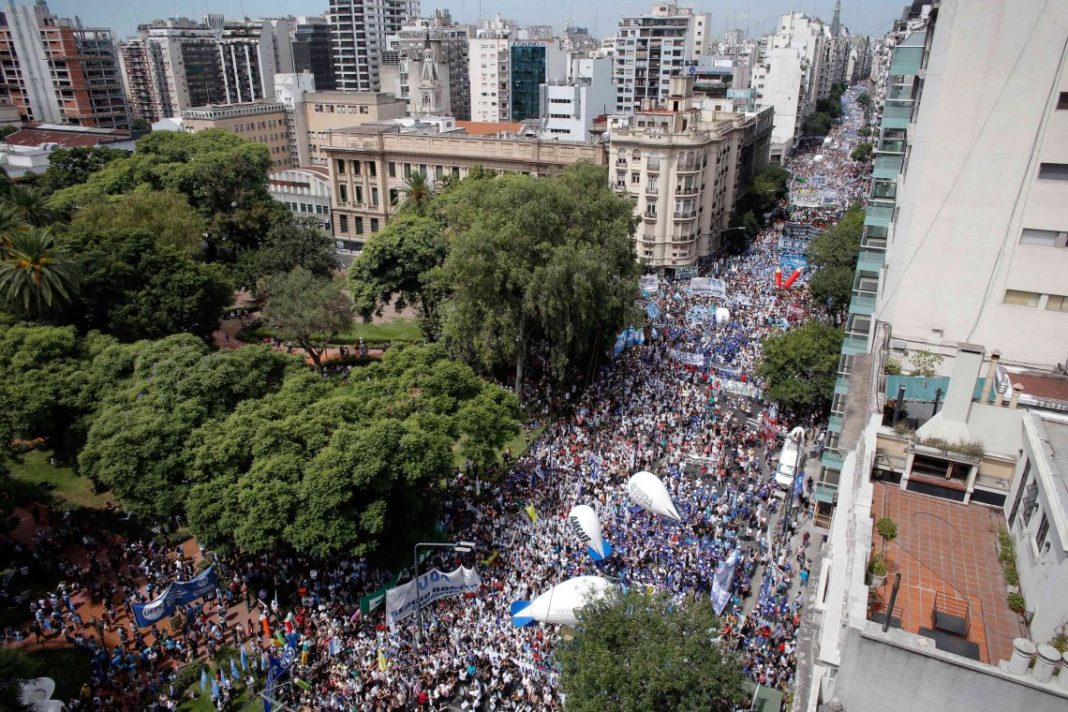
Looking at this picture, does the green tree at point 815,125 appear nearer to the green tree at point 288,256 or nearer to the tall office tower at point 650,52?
the tall office tower at point 650,52

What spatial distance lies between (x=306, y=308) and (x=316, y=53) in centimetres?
12091

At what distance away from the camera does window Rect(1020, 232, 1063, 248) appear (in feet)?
55.9

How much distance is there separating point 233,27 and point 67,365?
13538cm

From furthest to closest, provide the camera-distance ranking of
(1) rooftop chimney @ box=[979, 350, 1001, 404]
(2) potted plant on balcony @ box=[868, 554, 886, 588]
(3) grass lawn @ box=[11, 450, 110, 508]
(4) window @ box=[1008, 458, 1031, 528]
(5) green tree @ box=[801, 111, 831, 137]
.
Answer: (5) green tree @ box=[801, 111, 831, 137] < (3) grass lawn @ box=[11, 450, 110, 508] < (1) rooftop chimney @ box=[979, 350, 1001, 404] < (4) window @ box=[1008, 458, 1031, 528] < (2) potted plant on balcony @ box=[868, 554, 886, 588]

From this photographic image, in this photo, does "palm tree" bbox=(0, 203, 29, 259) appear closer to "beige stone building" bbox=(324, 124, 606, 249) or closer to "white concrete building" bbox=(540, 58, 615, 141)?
"beige stone building" bbox=(324, 124, 606, 249)

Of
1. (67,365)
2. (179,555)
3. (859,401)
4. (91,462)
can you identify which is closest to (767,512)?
(859,401)

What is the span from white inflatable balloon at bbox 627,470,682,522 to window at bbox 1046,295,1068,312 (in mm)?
12464

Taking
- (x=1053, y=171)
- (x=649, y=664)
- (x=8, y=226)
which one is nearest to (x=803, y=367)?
(x=1053, y=171)

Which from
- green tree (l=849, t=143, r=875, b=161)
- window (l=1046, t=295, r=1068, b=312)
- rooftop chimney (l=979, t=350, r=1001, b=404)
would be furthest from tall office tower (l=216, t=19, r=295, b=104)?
rooftop chimney (l=979, t=350, r=1001, b=404)

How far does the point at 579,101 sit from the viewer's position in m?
88.3

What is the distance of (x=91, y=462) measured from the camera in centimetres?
2416

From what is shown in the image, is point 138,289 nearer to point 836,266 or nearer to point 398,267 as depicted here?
point 398,267

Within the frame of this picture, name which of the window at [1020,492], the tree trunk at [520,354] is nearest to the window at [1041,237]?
the window at [1020,492]

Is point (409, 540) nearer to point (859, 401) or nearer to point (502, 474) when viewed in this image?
point (502, 474)
